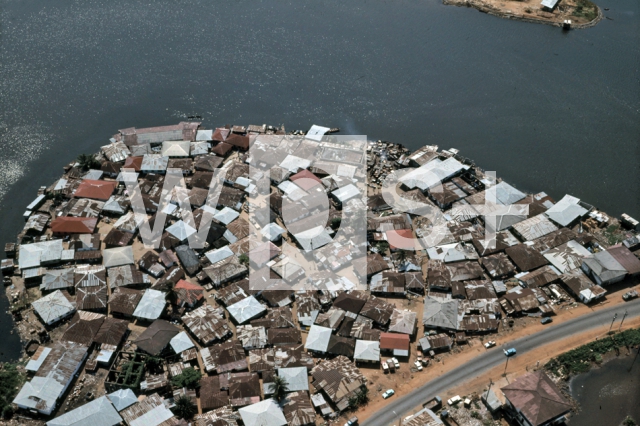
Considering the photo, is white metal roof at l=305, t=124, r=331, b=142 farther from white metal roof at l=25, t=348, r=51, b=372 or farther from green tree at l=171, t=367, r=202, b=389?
white metal roof at l=25, t=348, r=51, b=372

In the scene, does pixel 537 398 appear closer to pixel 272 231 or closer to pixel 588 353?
pixel 588 353

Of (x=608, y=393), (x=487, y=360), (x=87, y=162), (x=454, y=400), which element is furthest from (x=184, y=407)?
(x=87, y=162)

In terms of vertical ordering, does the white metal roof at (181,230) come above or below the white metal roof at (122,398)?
above

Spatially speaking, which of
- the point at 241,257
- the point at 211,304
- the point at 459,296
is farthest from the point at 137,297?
the point at 459,296

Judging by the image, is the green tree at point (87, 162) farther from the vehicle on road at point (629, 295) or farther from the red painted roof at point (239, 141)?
the vehicle on road at point (629, 295)

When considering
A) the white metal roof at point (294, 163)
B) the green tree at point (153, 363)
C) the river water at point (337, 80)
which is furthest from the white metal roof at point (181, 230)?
the river water at point (337, 80)

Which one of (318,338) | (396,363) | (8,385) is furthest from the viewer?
(318,338)

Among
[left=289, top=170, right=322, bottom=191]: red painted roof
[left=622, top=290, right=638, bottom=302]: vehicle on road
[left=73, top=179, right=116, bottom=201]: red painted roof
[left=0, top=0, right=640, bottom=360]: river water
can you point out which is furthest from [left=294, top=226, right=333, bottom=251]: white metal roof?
[left=622, top=290, right=638, bottom=302]: vehicle on road
